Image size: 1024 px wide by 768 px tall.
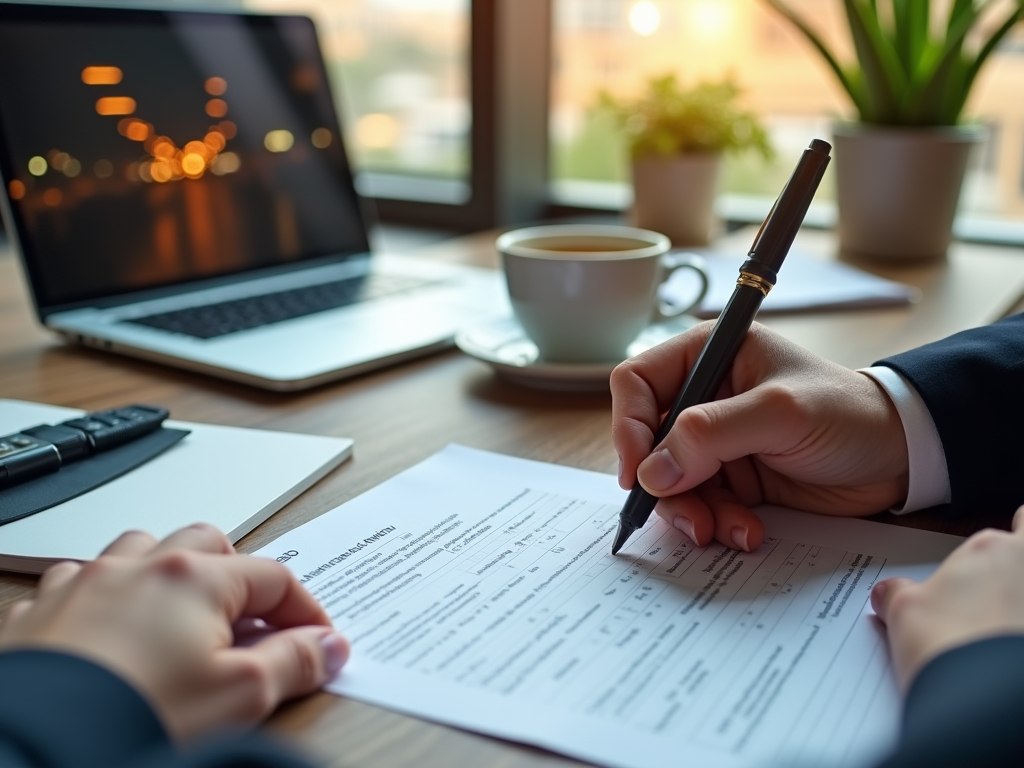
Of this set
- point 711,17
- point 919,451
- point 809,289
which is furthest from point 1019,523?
point 711,17

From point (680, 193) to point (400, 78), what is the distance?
77 cm

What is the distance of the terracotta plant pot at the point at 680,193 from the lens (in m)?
1.38

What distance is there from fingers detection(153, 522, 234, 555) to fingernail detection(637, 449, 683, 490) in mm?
228

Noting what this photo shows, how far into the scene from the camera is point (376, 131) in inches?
79.4

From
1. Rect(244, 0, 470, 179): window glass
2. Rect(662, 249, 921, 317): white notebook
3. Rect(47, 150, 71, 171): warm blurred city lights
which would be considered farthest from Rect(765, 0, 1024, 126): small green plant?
Rect(47, 150, 71, 171): warm blurred city lights

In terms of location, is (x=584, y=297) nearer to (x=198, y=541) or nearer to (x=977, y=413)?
(x=977, y=413)

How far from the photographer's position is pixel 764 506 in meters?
0.64

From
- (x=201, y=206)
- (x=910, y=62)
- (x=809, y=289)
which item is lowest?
(x=809, y=289)

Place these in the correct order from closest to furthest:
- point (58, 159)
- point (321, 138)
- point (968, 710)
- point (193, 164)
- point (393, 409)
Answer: point (968, 710) < point (393, 409) < point (58, 159) < point (193, 164) < point (321, 138)

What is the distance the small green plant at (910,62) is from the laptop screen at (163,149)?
2.08ft

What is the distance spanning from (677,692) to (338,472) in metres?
0.32

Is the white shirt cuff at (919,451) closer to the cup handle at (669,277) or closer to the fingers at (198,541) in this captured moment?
the cup handle at (669,277)

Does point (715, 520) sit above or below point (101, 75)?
below

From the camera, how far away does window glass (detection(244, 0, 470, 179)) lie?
1.81 meters
